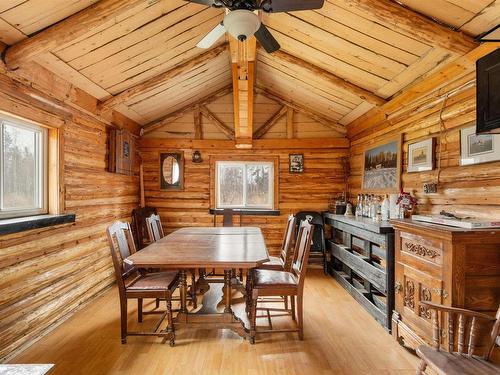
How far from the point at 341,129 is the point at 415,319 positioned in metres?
3.86

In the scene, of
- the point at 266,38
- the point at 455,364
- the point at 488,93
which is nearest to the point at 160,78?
the point at 266,38

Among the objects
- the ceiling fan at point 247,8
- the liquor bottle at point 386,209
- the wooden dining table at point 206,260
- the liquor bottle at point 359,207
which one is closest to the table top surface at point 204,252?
the wooden dining table at point 206,260

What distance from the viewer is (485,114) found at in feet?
6.85

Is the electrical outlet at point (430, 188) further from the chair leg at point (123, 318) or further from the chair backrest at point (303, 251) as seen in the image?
the chair leg at point (123, 318)

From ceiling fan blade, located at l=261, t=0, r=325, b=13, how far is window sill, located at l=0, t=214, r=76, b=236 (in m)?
2.62

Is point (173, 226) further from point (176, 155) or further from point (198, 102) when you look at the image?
point (198, 102)

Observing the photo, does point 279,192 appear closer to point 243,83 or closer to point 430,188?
point 243,83

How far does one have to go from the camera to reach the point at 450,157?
3.03 m

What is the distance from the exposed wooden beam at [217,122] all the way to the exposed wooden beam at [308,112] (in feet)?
2.89

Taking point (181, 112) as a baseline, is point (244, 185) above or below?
below

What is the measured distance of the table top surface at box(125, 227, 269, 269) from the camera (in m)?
2.57

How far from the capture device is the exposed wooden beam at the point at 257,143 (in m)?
5.83

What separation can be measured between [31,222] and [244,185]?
3697 millimetres

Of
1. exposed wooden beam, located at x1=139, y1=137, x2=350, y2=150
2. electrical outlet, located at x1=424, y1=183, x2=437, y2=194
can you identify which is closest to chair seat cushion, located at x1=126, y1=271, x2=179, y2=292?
electrical outlet, located at x1=424, y1=183, x2=437, y2=194
